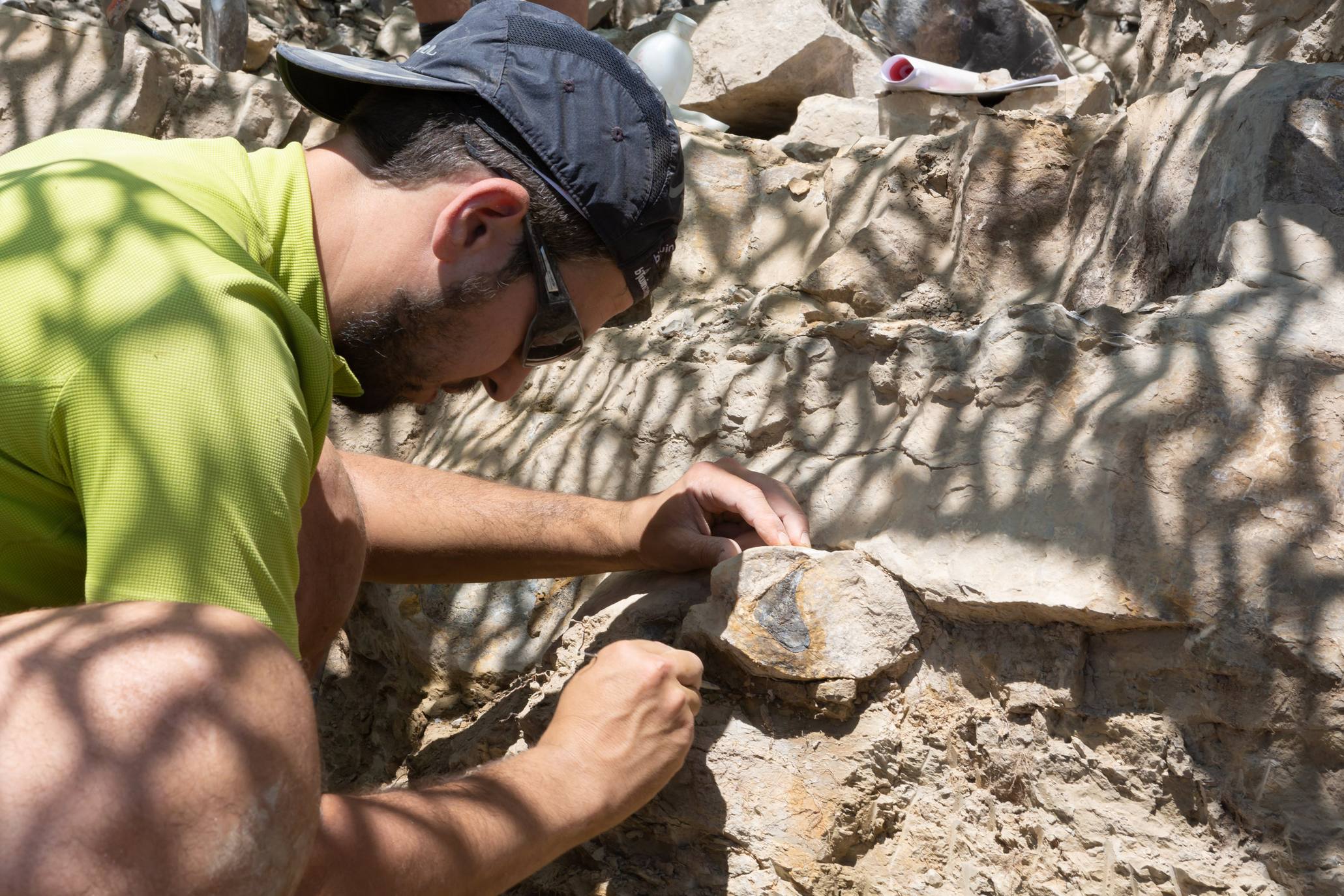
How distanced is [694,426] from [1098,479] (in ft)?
3.15

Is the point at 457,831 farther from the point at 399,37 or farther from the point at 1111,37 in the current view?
the point at 1111,37

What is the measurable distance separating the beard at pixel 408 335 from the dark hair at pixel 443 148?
0.07 meters

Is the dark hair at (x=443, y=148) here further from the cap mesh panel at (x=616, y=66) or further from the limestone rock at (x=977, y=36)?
the limestone rock at (x=977, y=36)

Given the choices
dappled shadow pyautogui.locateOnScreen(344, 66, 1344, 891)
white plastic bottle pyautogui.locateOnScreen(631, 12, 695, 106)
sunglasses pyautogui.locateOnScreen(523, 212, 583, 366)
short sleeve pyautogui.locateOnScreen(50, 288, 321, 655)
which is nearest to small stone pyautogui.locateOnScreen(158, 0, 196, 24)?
white plastic bottle pyautogui.locateOnScreen(631, 12, 695, 106)

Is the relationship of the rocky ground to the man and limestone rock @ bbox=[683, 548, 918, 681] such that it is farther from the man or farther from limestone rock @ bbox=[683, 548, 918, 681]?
the man

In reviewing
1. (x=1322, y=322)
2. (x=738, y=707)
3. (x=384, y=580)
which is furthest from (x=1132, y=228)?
(x=384, y=580)

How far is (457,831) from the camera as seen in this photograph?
1.52 metres

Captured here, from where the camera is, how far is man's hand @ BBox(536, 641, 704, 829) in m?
1.75

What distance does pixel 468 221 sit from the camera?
1725mm

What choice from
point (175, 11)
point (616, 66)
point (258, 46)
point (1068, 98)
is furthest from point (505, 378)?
point (175, 11)

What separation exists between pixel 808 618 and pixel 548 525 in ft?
1.97

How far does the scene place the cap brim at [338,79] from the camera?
5.77 feet

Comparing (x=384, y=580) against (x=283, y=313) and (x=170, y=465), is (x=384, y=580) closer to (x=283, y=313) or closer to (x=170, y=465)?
(x=283, y=313)

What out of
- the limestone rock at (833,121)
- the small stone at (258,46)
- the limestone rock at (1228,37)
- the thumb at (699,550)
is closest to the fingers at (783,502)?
the thumb at (699,550)
